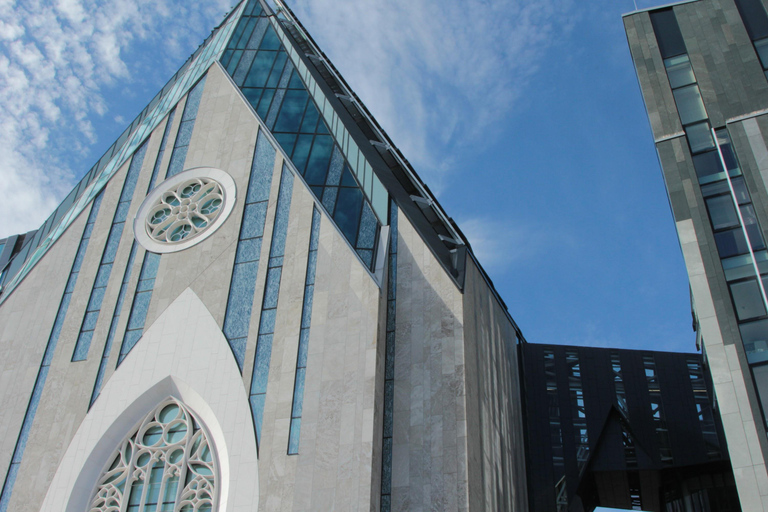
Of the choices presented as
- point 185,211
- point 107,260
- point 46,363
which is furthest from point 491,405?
point 46,363

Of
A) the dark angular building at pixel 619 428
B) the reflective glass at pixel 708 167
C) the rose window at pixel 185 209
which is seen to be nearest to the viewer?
the reflective glass at pixel 708 167


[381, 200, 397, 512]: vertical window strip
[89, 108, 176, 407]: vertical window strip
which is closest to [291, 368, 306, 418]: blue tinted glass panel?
[381, 200, 397, 512]: vertical window strip

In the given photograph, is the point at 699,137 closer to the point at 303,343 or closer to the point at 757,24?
the point at 757,24

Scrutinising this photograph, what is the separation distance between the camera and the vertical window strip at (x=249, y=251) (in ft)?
72.6

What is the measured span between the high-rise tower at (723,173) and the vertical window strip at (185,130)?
51.3 feet

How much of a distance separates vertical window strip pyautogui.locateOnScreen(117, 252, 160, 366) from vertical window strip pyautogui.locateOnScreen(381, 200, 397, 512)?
771 cm

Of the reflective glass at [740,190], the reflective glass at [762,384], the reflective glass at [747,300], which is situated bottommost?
the reflective glass at [762,384]

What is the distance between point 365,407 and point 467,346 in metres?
3.63

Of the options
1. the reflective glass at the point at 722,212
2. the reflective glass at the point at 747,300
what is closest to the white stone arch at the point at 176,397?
the reflective glass at the point at 747,300

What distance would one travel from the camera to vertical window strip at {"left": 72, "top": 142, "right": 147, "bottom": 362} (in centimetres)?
2392

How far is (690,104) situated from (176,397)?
680 inches

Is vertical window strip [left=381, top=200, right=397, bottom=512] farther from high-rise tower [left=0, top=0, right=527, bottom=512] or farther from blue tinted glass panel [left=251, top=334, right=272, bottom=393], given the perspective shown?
blue tinted glass panel [left=251, top=334, right=272, bottom=393]

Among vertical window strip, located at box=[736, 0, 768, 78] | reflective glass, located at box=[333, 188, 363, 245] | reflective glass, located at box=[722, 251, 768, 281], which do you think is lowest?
reflective glass, located at box=[722, 251, 768, 281]

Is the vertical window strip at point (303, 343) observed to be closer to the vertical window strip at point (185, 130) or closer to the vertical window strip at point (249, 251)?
the vertical window strip at point (249, 251)
